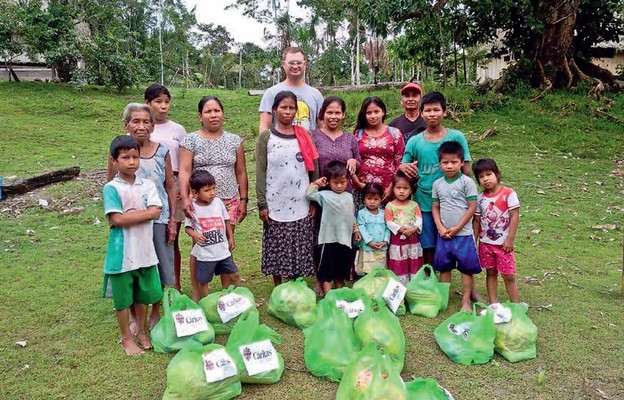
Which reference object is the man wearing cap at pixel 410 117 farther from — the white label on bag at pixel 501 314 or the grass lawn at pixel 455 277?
the white label on bag at pixel 501 314

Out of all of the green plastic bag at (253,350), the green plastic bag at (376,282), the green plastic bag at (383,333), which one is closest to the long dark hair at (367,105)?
the green plastic bag at (376,282)

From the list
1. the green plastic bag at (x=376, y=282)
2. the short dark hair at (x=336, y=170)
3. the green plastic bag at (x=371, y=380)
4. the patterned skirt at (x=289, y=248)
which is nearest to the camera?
the green plastic bag at (x=371, y=380)

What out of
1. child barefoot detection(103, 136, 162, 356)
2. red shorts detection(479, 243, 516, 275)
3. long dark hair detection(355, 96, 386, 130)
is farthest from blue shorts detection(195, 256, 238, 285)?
red shorts detection(479, 243, 516, 275)

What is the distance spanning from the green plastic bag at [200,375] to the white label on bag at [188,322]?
0.40 m

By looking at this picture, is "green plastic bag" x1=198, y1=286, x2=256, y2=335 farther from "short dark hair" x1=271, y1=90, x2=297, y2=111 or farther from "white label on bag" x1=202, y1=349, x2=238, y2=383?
"short dark hair" x1=271, y1=90, x2=297, y2=111

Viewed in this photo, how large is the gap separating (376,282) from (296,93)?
156 centimetres

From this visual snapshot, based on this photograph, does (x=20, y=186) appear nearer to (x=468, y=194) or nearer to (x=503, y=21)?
(x=468, y=194)

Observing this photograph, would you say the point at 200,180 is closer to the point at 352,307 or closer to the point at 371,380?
the point at 352,307

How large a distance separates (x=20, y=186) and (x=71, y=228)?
2025 millimetres

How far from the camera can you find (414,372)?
302 centimetres

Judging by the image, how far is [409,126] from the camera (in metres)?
4.28

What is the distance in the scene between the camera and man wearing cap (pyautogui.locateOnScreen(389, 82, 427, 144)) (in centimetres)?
414

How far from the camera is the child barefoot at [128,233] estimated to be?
9.94 feet

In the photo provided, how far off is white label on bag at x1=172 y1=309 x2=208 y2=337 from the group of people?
370 millimetres
